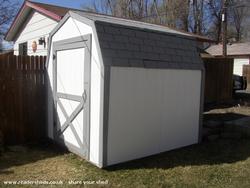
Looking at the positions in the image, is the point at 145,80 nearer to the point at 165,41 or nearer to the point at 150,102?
the point at 150,102

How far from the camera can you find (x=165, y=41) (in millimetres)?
5777

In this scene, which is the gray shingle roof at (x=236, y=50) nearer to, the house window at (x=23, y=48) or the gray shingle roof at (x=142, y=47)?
the house window at (x=23, y=48)

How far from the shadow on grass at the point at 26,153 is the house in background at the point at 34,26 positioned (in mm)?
4489

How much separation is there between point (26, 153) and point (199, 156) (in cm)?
334

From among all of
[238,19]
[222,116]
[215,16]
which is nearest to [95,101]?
[222,116]

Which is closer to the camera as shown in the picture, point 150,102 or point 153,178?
point 153,178

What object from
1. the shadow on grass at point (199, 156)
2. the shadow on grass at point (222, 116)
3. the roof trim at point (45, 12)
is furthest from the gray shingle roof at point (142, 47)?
the roof trim at point (45, 12)

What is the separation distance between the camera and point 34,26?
10.9 meters

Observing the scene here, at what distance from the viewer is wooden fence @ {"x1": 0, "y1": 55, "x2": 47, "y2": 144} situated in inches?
235

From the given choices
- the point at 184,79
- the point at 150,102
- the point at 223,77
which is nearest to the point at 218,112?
the point at 223,77

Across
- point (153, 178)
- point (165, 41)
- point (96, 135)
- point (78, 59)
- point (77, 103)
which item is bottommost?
point (153, 178)

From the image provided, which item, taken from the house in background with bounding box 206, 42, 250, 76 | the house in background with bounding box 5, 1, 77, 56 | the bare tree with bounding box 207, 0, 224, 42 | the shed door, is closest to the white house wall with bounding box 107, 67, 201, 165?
the shed door

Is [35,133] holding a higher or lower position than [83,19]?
lower

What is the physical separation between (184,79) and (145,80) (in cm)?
108
